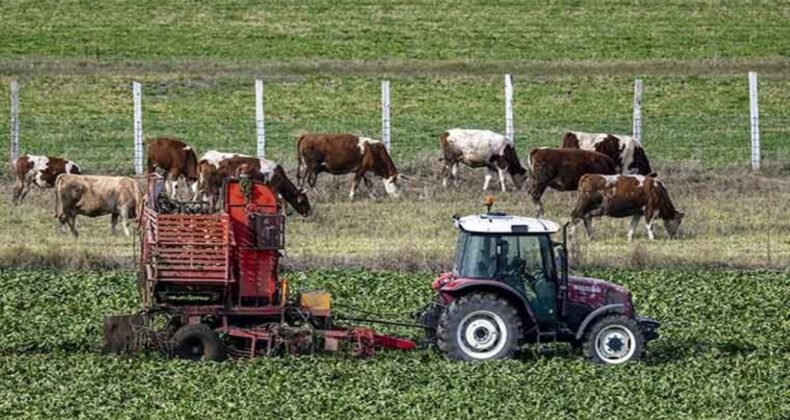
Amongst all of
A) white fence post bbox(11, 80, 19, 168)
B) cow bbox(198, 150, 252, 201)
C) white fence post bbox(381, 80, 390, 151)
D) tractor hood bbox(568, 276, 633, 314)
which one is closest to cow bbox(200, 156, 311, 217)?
cow bbox(198, 150, 252, 201)

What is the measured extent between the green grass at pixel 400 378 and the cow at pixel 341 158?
12262 millimetres

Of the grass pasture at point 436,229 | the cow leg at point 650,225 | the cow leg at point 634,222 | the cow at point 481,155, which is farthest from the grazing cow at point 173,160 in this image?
the cow leg at point 650,225

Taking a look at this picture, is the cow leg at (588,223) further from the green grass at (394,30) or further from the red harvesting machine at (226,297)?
the green grass at (394,30)

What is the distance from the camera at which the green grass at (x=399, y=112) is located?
135 ft

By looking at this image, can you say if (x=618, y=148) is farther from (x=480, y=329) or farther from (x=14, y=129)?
(x=480, y=329)

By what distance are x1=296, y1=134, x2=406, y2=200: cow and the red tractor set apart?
1586 centimetres

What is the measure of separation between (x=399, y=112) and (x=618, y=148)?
909 centimetres

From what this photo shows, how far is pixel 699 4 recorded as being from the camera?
5959 centimetres

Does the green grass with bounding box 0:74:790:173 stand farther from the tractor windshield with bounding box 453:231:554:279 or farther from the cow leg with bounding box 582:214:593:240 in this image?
the tractor windshield with bounding box 453:231:554:279

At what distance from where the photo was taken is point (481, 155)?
3744 centimetres

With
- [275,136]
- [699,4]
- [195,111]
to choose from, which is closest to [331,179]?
[275,136]

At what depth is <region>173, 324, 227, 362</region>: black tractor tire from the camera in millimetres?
20359

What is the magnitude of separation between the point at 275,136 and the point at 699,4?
855 inches

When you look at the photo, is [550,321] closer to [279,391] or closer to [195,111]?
[279,391]
